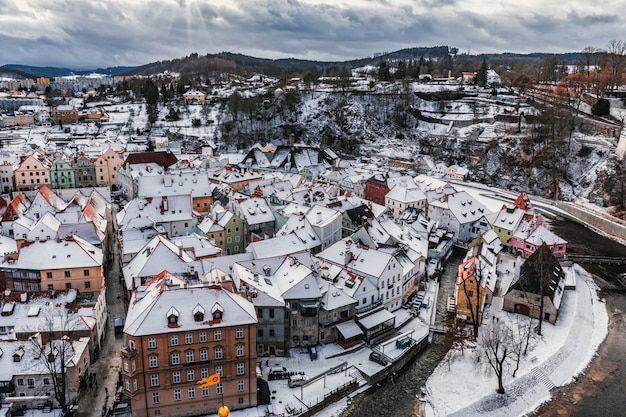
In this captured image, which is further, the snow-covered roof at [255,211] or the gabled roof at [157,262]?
the snow-covered roof at [255,211]

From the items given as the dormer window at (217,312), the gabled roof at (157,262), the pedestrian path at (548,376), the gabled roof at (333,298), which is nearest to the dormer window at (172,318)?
the dormer window at (217,312)

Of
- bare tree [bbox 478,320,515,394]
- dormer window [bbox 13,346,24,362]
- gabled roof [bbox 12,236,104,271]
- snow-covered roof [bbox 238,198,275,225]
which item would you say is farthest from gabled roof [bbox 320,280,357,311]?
dormer window [bbox 13,346,24,362]

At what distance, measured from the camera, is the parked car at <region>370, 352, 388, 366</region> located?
1494 inches

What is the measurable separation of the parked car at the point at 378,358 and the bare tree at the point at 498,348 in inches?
304

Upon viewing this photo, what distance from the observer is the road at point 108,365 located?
32531 millimetres

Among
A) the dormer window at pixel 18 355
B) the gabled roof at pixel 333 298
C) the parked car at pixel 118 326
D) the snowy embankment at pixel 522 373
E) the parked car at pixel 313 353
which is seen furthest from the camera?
the parked car at pixel 118 326

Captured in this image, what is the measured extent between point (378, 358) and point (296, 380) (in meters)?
7.29

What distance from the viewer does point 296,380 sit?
34.9m

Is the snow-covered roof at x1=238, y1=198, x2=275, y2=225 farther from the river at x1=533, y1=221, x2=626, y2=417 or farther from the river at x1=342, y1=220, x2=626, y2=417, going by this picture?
the river at x1=533, y1=221, x2=626, y2=417

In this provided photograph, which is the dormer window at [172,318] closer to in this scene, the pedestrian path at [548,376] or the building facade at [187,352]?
the building facade at [187,352]

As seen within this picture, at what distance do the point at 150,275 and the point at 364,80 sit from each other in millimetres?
146239

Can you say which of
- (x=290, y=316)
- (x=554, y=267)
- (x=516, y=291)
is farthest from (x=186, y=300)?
(x=554, y=267)

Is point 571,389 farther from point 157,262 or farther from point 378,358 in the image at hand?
point 157,262

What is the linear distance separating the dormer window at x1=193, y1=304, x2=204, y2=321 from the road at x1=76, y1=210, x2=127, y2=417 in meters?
9.03
